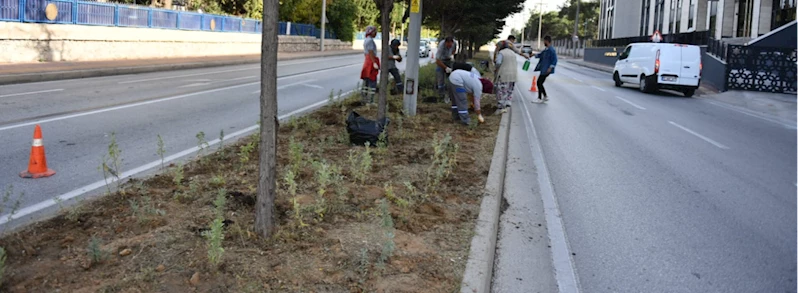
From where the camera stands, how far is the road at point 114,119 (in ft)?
23.0

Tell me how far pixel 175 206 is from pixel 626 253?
3687 mm

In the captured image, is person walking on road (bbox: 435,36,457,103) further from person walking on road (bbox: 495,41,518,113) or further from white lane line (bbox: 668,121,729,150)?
white lane line (bbox: 668,121,729,150)

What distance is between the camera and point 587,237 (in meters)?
5.82

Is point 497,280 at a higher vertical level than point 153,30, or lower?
lower

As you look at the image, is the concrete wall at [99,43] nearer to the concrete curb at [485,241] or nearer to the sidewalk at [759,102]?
the concrete curb at [485,241]

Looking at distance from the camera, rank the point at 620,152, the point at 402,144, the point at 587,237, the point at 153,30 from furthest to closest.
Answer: the point at 153,30, the point at 620,152, the point at 402,144, the point at 587,237

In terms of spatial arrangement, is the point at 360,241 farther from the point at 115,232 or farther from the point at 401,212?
the point at 115,232

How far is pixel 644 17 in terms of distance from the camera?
6225cm

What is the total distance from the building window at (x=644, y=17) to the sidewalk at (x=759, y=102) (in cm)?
Answer: 3711

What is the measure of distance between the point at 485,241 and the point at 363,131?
3.89 meters

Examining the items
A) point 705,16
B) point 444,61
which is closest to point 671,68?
point 444,61

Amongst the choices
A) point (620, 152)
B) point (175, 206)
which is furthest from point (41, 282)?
point (620, 152)

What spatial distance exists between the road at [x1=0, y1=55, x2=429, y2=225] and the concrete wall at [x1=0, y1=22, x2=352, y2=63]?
14.8 feet

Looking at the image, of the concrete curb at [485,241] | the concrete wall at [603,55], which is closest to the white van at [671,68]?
the concrete curb at [485,241]
